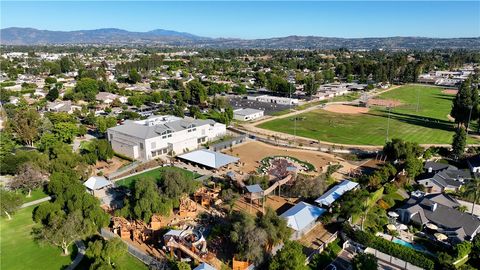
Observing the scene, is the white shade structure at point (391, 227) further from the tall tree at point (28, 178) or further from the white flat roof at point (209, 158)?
the tall tree at point (28, 178)

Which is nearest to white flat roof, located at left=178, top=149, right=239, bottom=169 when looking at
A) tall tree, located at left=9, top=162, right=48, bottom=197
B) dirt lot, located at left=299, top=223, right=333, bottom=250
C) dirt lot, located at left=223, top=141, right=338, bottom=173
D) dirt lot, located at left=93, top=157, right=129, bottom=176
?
dirt lot, located at left=223, top=141, right=338, bottom=173

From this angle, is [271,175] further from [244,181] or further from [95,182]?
[95,182]

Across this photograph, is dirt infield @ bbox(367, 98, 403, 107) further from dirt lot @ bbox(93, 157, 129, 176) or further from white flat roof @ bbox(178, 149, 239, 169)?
dirt lot @ bbox(93, 157, 129, 176)

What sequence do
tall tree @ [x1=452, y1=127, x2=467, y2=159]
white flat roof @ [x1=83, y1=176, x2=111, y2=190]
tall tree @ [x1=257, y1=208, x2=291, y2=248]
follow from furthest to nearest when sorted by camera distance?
tall tree @ [x1=452, y1=127, x2=467, y2=159] < white flat roof @ [x1=83, y1=176, x2=111, y2=190] < tall tree @ [x1=257, y1=208, x2=291, y2=248]

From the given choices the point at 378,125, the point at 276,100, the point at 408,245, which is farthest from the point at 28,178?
the point at 276,100

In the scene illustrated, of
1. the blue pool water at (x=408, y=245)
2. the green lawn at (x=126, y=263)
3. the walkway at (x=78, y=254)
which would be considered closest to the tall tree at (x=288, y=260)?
the green lawn at (x=126, y=263)

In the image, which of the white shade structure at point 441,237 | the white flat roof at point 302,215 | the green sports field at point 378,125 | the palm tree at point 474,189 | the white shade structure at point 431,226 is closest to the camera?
the white shade structure at point 441,237
